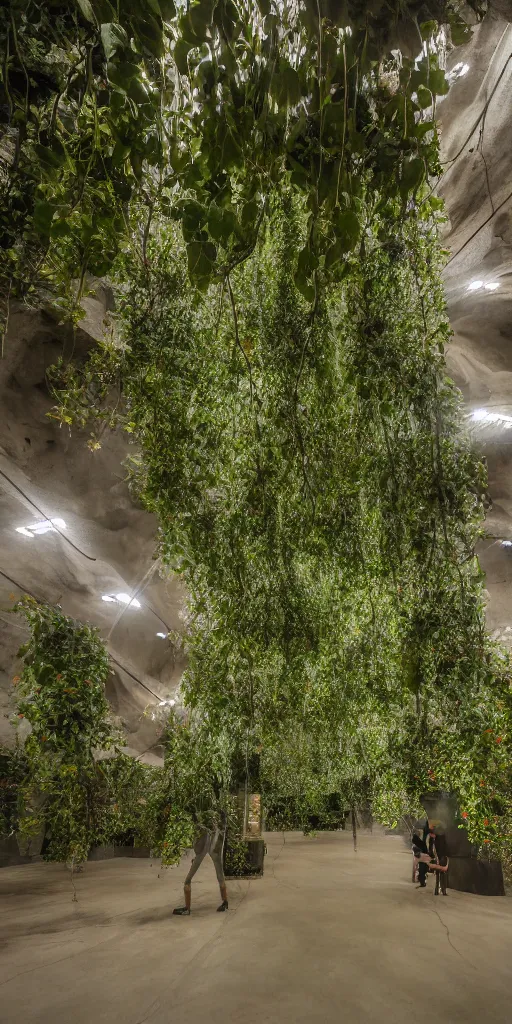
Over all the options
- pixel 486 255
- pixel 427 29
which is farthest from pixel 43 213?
pixel 486 255

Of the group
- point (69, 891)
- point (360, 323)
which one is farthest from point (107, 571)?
point (360, 323)

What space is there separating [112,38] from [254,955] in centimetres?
570

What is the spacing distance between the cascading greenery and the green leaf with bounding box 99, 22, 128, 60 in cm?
1

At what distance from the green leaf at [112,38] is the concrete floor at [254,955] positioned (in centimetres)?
457

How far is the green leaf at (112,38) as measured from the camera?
1231mm

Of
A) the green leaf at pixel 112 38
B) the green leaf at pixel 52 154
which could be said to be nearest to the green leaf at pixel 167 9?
the green leaf at pixel 112 38

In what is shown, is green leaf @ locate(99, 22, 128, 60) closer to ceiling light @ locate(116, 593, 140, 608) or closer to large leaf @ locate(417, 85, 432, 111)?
large leaf @ locate(417, 85, 432, 111)

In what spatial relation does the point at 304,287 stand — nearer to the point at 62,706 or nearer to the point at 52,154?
the point at 52,154

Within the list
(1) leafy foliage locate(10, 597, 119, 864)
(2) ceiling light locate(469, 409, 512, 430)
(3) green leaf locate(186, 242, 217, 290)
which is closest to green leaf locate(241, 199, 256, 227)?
(3) green leaf locate(186, 242, 217, 290)

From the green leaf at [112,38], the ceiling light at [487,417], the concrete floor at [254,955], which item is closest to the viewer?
the green leaf at [112,38]

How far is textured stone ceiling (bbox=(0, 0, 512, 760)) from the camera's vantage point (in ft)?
19.2

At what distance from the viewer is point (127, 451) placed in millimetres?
7598

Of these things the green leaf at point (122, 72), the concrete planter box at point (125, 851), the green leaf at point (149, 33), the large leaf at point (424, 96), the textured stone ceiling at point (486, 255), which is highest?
the textured stone ceiling at point (486, 255)

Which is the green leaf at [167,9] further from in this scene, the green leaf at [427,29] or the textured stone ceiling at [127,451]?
the textured stone ceiling at [127,451]
